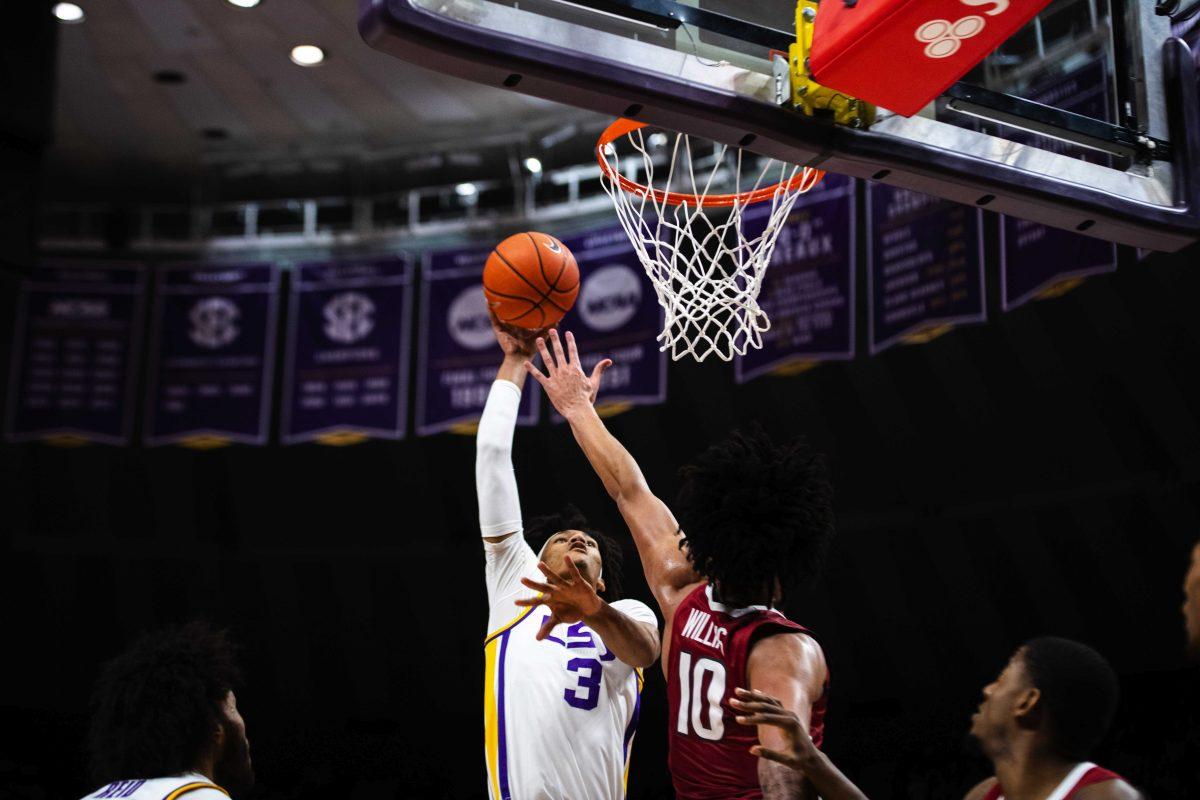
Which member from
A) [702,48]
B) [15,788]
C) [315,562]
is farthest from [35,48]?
[15,788]

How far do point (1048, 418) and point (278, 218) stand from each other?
6.56m

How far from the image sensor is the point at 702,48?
11.8 ft

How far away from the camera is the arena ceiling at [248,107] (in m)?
8.26

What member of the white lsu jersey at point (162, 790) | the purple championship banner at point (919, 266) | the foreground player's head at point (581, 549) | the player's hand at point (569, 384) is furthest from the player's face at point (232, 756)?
the purple championship banner at point (919, 266)

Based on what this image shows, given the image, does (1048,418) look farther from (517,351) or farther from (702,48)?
(702,48)

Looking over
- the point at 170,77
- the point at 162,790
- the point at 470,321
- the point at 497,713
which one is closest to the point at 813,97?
the point at 497,713

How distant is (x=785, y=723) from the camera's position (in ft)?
8.89

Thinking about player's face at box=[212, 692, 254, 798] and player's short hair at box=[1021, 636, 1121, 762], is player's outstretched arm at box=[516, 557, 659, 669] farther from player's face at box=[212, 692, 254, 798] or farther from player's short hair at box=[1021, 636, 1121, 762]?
player's short hair at box=[1021, 636, 1121, 762]

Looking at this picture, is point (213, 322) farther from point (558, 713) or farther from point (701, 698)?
point (701, 698)

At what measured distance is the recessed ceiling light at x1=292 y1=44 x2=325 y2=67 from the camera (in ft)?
27.9

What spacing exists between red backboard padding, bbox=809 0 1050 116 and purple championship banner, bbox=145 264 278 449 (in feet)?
23.2

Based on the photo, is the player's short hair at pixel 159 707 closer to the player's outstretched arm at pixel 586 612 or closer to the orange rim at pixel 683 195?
the player's outstretched arm at pixel 586 612

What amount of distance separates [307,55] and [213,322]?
7.95ft

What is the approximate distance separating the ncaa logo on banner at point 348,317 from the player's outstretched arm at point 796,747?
24.4 feet
